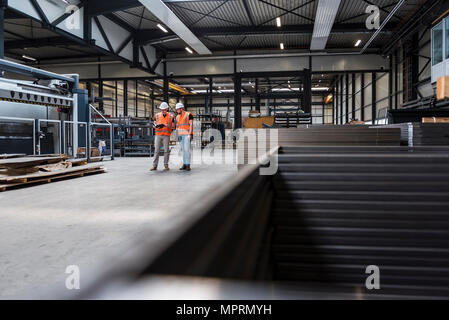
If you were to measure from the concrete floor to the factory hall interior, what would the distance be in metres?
0.02

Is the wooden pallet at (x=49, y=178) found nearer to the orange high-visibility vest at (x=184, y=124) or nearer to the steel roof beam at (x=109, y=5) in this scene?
the orange high-visibility vest at (x=184, y=124)

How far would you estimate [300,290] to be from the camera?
0.60m

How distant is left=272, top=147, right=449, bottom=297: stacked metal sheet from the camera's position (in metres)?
2.13

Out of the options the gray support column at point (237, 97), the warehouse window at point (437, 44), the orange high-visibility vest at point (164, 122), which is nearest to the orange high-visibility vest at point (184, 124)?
the orange high-visibility vest at point (164, 122)

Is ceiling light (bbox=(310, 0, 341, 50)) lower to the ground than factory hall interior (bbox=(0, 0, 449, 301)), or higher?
higher

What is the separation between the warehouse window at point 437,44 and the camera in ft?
26.9

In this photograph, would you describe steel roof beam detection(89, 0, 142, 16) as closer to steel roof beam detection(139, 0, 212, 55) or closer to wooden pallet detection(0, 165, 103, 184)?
steel roof beam detection(139, 0, 212, 55)

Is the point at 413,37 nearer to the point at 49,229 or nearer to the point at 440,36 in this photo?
the point at 440,36

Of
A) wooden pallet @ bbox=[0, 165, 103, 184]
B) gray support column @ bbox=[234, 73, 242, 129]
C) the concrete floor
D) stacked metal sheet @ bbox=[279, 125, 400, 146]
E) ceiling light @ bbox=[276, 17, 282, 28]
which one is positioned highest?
ceiling light @ bbox=[276, 17, 282, 28]

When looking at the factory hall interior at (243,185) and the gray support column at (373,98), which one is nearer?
the factory hall interior at (243,185)

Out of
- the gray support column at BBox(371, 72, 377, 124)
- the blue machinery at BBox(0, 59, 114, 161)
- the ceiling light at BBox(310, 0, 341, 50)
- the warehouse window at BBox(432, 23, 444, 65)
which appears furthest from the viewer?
the gray support column at BBox(371, 72, 377, 124)

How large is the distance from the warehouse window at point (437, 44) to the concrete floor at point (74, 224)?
778 centimetres

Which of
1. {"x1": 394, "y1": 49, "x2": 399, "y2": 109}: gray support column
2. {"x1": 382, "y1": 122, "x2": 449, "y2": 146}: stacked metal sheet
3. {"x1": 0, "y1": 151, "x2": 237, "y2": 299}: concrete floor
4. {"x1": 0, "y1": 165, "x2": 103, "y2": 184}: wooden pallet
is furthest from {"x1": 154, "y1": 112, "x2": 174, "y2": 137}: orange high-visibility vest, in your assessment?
{"x1": 394, "y1": 49, "x2": 399, "y2": 109}: gray support column

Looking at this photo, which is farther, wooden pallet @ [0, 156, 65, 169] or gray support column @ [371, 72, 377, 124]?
gray support column @ [371, 72, 377, 124]
